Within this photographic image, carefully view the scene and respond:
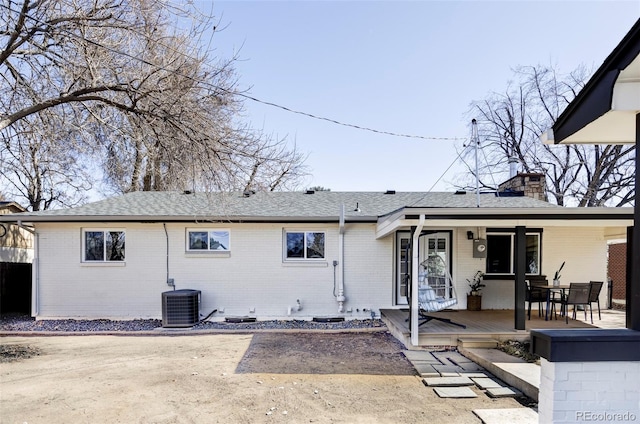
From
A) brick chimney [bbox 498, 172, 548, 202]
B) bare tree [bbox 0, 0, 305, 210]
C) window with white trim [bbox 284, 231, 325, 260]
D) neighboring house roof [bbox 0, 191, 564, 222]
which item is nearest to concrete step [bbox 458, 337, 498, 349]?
neighboring house roof [bbox 0, 191, 564, 222]

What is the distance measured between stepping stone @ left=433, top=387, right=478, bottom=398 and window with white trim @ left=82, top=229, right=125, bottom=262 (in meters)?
7.90

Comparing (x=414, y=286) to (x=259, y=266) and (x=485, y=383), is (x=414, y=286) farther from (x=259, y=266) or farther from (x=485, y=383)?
(x=259, y=266)

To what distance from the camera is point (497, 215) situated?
6422mm

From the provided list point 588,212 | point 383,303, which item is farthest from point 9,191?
point 588,212

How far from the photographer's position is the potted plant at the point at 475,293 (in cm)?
894

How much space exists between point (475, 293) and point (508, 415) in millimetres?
5390

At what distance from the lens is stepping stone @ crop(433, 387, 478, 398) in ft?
14.7

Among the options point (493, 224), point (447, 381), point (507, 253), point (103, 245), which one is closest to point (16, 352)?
point (103, 245)

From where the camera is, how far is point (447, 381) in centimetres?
493

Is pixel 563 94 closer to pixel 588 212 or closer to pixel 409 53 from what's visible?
pixel 409 53

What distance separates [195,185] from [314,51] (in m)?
5.09

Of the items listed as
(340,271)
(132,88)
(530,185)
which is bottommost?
(340,271)

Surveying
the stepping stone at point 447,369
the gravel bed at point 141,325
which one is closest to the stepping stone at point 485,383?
the stepping stone at point 447,369

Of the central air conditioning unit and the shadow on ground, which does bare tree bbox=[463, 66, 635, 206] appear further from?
the central air conditioning unit
